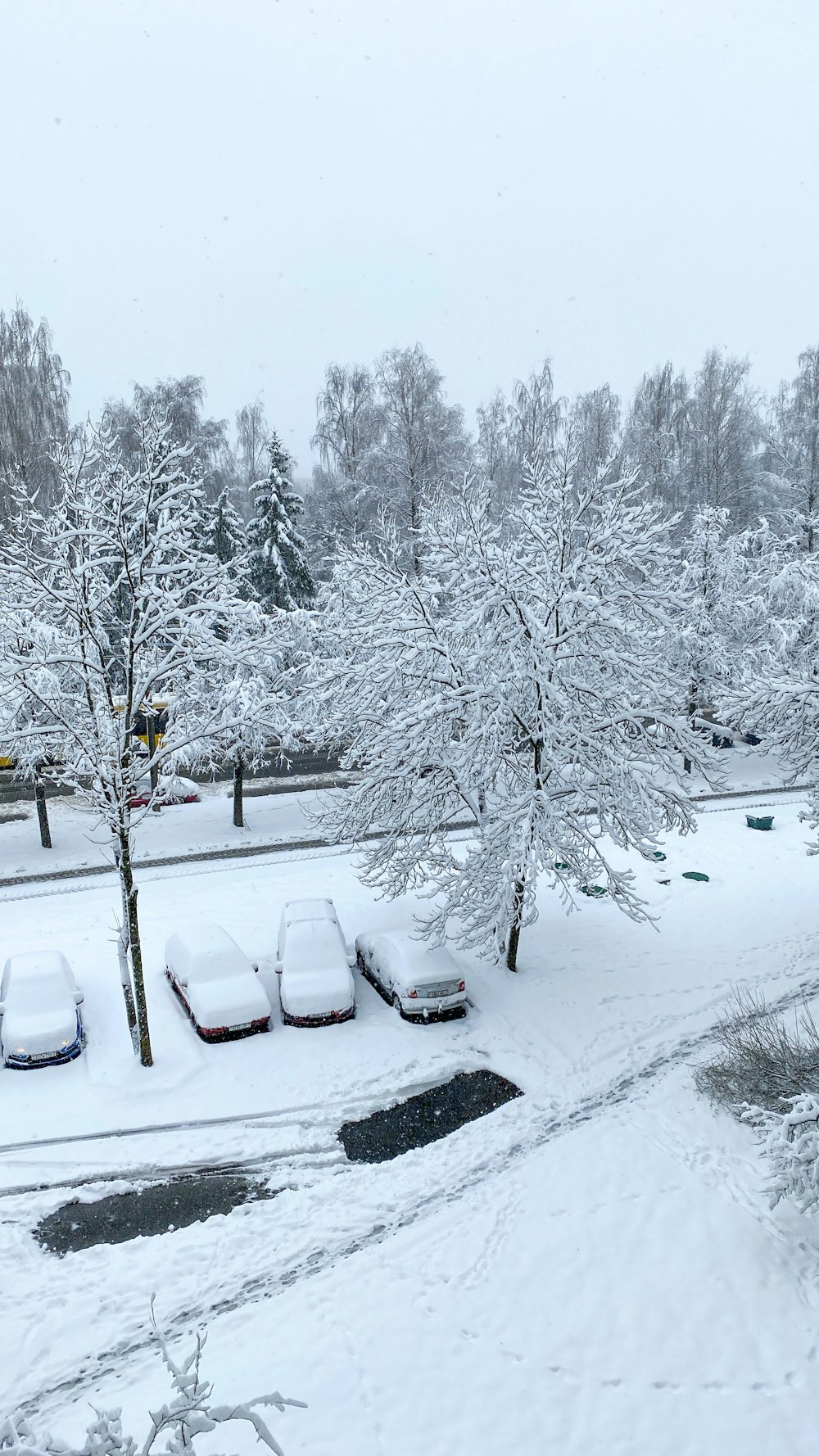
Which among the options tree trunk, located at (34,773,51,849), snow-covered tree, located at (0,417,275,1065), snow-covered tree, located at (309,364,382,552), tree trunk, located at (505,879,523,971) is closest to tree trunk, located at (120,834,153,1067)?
snow-covered tree, located at (0,417,275,1065)

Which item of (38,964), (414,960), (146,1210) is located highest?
(38,964)

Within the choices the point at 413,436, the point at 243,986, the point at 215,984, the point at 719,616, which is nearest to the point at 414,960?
the point at 243,986

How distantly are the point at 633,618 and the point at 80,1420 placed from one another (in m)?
11.8

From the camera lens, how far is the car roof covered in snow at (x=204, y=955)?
13227 millimetres

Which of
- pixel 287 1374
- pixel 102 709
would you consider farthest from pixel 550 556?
pixel 287 1374

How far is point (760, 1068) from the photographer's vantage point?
10.7 meters

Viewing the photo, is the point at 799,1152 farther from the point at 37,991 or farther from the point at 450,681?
the point at 37,991

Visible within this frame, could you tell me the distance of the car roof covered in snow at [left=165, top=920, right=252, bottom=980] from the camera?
13227 mm

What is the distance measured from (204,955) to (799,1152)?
881cm

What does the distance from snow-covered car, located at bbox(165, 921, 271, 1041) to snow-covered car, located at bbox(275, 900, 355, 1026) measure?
457mm

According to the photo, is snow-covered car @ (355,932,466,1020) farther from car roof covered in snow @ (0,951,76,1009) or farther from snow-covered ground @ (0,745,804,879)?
snow-covered ground @ (0,745,804,879)

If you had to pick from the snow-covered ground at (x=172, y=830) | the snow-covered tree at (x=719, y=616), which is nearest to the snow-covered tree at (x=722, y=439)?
the snow-covered tree at (x=719, y=616)

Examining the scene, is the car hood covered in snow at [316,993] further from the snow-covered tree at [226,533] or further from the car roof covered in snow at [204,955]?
the snow-covered tree at [226,533]

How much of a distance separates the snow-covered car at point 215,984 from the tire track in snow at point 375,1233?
3.54 meters
